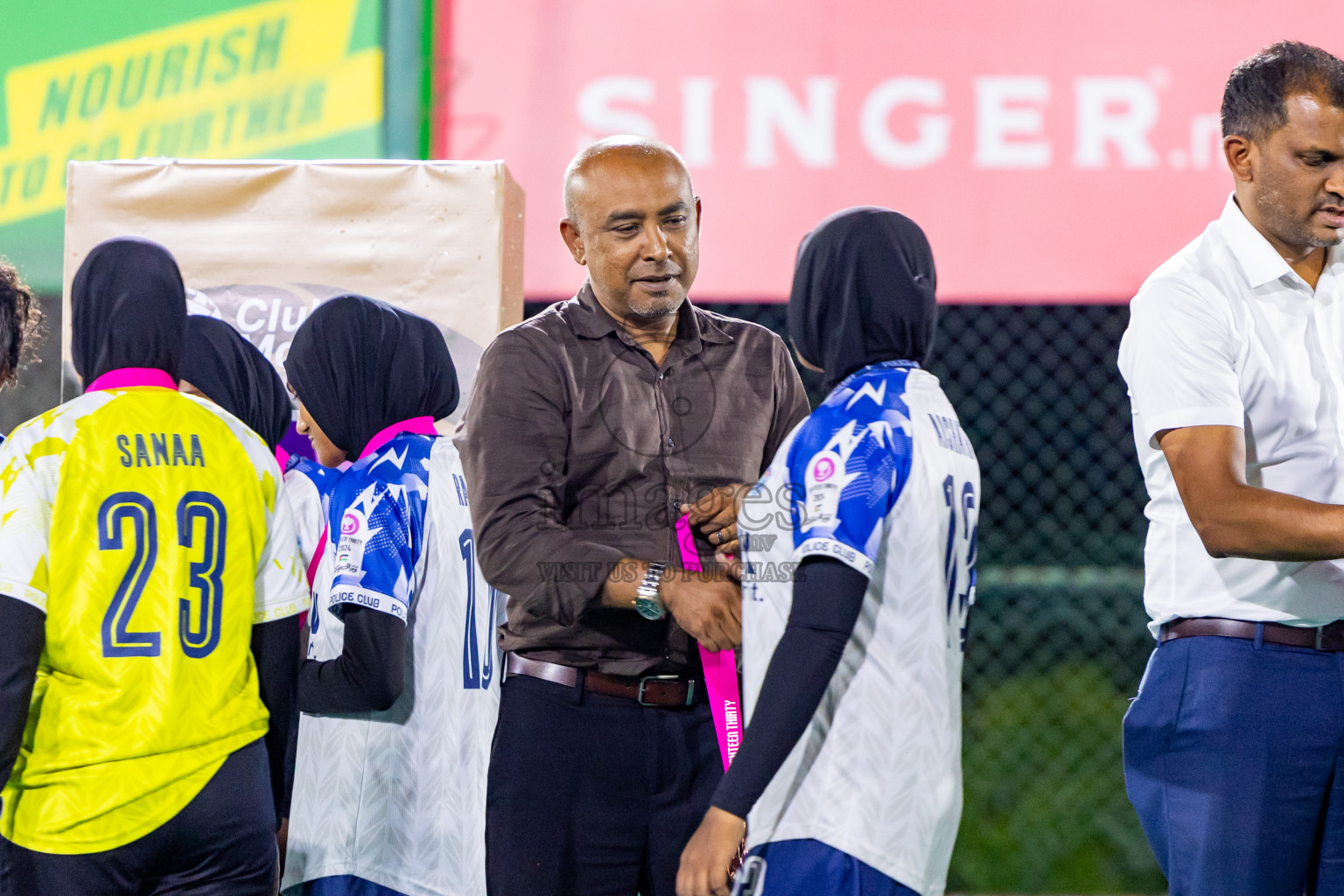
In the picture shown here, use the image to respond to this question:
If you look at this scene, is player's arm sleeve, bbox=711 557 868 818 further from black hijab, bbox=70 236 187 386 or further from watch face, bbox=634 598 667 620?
black hijab, bbox=70 236 187 386

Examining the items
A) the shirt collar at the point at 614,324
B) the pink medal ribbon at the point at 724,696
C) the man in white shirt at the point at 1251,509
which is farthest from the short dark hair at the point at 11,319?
the man in white shirt at the point at 1251,509

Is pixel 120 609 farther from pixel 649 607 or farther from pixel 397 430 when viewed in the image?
pixel 649 607

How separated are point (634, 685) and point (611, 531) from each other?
0.25 metres

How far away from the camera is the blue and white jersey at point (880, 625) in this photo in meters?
1.77

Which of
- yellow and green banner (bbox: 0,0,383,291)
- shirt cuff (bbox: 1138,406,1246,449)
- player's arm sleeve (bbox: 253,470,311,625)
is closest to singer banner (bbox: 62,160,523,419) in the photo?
yellow and green banner (bbox: 0,0,383,291)

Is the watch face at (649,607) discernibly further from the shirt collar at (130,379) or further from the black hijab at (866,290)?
the shirt collar at (130,379)

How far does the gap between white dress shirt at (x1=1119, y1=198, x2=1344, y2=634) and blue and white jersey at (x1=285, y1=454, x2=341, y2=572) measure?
5.65ft

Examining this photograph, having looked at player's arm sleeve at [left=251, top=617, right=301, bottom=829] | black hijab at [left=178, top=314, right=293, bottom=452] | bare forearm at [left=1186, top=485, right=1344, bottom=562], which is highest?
black hijab at [left=178, top=314, right=293, bottom=452]

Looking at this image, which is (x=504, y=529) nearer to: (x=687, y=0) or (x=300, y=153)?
(x=300, y=153)

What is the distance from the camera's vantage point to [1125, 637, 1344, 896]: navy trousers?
204 cm

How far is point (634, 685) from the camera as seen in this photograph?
2.17 metres

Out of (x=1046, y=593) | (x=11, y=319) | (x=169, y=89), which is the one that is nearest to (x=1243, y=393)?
(x=11, y=319)

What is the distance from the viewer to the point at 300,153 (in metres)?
3.80

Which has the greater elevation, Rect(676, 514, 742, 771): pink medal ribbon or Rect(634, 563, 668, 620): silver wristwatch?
Rect(634, 563, 668, 620): silver wristwatch
